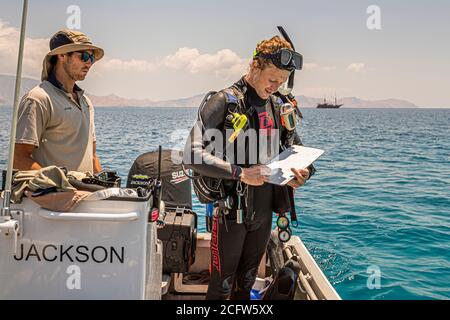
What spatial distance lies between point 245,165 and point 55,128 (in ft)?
4.01

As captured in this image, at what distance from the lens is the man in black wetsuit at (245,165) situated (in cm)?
269

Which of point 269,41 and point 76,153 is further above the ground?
point 269,41

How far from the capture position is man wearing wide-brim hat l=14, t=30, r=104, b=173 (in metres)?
2.52

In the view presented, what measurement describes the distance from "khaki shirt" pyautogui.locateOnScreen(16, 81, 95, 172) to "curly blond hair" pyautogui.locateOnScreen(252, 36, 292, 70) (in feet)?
3.99

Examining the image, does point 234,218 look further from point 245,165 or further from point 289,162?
point 289,162

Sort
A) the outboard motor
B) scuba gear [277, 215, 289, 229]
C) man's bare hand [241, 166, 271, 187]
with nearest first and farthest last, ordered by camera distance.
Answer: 1. man's bare hand [241, 166, 271, 187]
2. scuba gear [277, 215, 289, 229]
3. the outboard motor

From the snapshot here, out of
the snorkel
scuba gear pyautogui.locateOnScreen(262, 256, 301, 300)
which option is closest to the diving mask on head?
the snorkel

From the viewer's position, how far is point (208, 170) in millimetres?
2645

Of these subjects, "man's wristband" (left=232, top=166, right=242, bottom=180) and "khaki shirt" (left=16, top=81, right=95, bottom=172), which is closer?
"khaki shirt" (left=16, top=81, right=95, bottom=172)

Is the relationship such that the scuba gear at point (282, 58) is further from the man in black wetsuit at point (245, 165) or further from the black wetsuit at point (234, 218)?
the black wetsuit at point (234, 218)

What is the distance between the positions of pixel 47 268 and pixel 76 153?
99cm

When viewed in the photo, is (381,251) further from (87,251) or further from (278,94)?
(87,251)

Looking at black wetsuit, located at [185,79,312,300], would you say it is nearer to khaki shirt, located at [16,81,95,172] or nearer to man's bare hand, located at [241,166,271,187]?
man's bare hand, located at [241,166,271,187]

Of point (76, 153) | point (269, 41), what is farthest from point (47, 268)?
point (269, 41)
